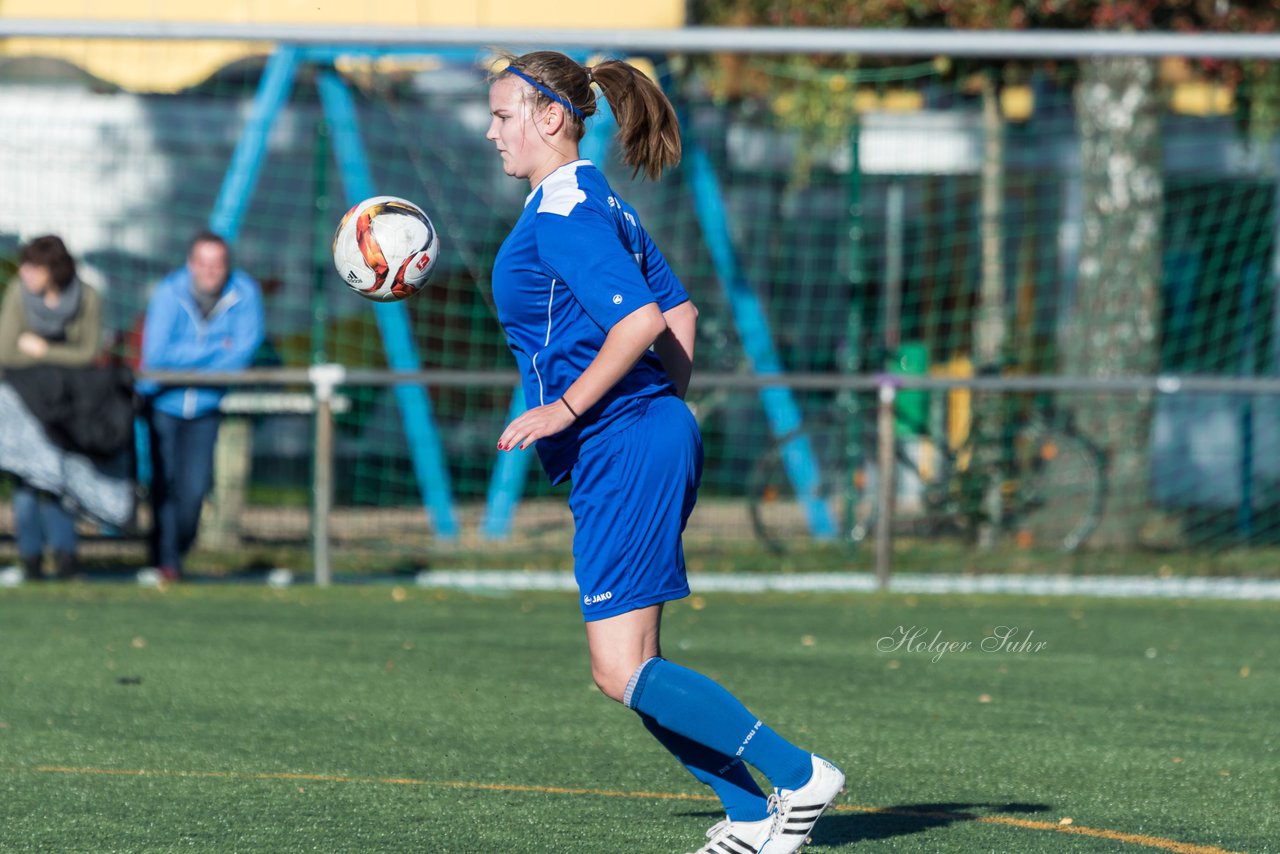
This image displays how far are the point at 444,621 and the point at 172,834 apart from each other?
4.67 metres

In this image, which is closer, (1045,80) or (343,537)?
(343,537)

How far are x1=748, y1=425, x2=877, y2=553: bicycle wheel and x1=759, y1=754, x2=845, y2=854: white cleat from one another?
750 centimetres

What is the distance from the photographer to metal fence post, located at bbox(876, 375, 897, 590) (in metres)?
10.6

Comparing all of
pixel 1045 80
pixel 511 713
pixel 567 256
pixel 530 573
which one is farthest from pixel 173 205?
pixel 567 256

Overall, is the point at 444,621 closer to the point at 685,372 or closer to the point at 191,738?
the point at 191,738

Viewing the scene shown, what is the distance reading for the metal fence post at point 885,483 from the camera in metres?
10.6

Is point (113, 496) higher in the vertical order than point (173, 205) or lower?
lower

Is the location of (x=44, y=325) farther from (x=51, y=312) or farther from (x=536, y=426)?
(x=536, y=426)

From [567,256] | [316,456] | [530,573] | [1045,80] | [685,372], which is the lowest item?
[530,573]

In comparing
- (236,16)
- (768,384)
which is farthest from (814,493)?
(236,16)

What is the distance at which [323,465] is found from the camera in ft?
34.3

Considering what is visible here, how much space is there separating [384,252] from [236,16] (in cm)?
1032

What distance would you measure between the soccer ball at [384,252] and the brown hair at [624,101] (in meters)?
0.61

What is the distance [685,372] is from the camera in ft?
14.8
